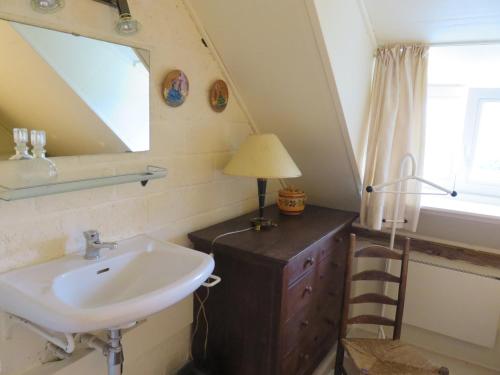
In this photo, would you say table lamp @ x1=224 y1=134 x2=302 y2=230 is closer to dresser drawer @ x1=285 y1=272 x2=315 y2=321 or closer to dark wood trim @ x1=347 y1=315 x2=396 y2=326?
dresser drawer @ x1=285 y1=272 x2=315 y2=321

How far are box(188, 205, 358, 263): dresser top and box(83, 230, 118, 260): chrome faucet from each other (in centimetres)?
49

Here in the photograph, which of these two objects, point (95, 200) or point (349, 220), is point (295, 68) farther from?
point (95, 200)

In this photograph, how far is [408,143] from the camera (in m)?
1.96

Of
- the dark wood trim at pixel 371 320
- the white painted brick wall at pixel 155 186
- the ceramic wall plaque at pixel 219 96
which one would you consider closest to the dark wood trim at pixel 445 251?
the dark wood trim at pixel 371 320

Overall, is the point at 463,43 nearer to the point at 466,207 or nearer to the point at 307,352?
the point at 466,207

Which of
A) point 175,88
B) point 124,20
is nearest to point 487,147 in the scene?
point 175,88

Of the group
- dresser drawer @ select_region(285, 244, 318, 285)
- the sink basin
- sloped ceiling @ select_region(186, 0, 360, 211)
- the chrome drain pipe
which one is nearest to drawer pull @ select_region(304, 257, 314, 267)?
dresser drawer @ select_region(285, 244, 318, 285)

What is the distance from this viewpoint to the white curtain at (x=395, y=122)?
6.29ft

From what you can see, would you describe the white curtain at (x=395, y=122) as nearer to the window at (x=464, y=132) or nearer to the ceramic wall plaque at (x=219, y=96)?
the window at (x=464, y=132)

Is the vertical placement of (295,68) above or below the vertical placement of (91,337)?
above

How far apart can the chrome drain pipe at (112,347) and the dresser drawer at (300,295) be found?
0.67 metres

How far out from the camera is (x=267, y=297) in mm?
1524

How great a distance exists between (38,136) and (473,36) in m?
2.01

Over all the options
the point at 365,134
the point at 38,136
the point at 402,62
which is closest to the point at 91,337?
the point at 38,136
